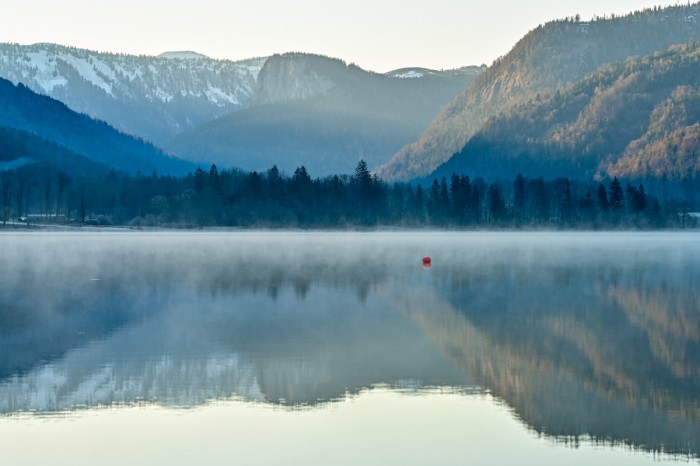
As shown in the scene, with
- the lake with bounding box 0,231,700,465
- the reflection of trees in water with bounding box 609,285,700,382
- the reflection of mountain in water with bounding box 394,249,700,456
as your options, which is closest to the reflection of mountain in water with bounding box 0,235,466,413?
the lake with bounding box 0,231,700,465

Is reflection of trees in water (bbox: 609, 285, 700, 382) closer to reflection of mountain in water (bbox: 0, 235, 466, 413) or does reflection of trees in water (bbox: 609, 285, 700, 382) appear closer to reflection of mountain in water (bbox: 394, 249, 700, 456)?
reflection of mountain in water (bbox: 394, 249, 700, 456)

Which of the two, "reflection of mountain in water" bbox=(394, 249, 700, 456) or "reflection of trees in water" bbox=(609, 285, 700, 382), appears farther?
"reflection of trees in water" bbox=(609, 285, 700, 382)

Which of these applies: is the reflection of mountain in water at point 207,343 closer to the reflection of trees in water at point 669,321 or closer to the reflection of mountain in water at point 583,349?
the reflection of mountain in water at point 583,349

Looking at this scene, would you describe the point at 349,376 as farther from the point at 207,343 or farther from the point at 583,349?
the point at 583,349

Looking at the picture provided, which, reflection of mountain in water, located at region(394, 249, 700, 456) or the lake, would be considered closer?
the lake

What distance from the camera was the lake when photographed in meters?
20.6

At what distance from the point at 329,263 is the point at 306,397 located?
5364cm

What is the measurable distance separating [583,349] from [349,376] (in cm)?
869

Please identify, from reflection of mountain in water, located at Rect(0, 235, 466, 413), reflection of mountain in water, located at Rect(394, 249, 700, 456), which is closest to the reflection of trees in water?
reflection of mountain in water, located at Rect(394, 249, 700, 456)

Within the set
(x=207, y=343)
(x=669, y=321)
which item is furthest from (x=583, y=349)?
(x=207, y=343)

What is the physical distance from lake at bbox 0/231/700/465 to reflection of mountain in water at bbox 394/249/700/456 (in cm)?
9

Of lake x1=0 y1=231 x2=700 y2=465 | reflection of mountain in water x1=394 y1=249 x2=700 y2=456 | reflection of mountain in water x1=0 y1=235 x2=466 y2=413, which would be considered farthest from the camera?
reflection of mountain in water x1=0 y1=235 x2=466 y2=413

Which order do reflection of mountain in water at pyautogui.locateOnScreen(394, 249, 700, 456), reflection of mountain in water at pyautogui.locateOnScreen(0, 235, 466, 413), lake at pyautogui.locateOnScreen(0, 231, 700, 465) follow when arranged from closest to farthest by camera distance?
lake at pyautogui.locateOnScreen(0, 231, 700, 465) → reflection of mountain in water at pyautogui.locateOnScreen(394, 249, 700, 456) → reflection of mountain in water at pyautogui.locateOnScreen(0, 235, 466, 413)

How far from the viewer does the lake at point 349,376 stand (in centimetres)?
2061
